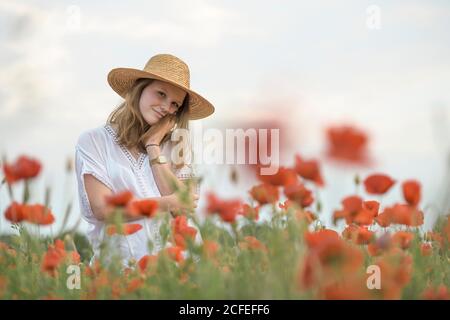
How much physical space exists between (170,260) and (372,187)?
52 centimetres

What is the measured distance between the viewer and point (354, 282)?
4.19ft

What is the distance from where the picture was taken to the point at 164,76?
2.62 metres

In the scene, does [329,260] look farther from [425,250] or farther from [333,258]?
[425,250]

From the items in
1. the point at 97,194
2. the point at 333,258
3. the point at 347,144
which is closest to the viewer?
the point at 333,258

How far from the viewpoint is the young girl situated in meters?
2.52

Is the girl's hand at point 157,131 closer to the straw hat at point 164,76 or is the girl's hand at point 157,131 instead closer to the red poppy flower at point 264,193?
the straw hat at point 164,76

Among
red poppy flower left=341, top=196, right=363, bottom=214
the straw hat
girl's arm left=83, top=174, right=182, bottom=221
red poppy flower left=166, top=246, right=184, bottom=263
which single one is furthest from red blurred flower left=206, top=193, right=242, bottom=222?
the straw hat

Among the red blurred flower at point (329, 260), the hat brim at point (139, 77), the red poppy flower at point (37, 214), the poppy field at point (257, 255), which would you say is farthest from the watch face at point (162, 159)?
the red blurred flower at point (329, 260)

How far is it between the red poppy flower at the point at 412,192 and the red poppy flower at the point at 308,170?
0.28 meters

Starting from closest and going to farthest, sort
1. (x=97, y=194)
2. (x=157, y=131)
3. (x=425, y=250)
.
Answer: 1. (x=425, y=250)
2. (x=97, y=194)
3. (x=157, y=131)

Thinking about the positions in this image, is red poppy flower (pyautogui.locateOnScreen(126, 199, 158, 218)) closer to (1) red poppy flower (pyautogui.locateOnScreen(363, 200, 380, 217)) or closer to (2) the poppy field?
(2) the poppy field

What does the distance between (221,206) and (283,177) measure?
0.15 m

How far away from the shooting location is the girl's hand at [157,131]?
2.58 metres

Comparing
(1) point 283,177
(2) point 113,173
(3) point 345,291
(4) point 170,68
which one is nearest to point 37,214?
(1) point 283,177
